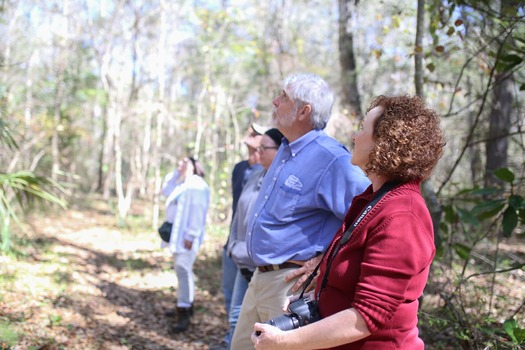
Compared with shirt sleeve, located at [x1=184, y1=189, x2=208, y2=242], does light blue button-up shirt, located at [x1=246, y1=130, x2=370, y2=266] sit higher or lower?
higher

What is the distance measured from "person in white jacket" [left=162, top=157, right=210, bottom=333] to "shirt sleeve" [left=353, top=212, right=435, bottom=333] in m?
4.09

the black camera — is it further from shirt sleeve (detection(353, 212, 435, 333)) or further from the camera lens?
shirt sleeve (detection(353, 212, 435, 333))

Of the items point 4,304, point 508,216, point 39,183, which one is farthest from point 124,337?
point 508,216

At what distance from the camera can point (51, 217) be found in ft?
42.4

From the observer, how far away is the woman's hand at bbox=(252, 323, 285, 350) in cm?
164

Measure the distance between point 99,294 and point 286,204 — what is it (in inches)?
192

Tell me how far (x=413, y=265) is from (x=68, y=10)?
18138mm

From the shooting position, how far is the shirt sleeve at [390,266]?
1.43m

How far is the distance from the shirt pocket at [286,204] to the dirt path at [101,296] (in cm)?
288

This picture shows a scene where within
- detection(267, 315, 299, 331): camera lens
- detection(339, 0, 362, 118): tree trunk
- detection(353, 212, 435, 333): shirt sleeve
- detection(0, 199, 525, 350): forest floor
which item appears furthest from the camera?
detection(339, 0, 362, 118): tree trunk

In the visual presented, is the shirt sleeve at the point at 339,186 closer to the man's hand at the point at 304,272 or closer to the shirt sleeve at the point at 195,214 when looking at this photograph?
the man's hand at the point at 304,272

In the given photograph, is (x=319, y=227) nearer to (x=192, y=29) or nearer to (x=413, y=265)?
(x=413, y=265)

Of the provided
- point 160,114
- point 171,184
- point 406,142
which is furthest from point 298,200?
point 160,114

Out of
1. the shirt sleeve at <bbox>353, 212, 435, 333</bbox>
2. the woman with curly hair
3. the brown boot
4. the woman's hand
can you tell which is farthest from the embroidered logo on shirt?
the brown boot
